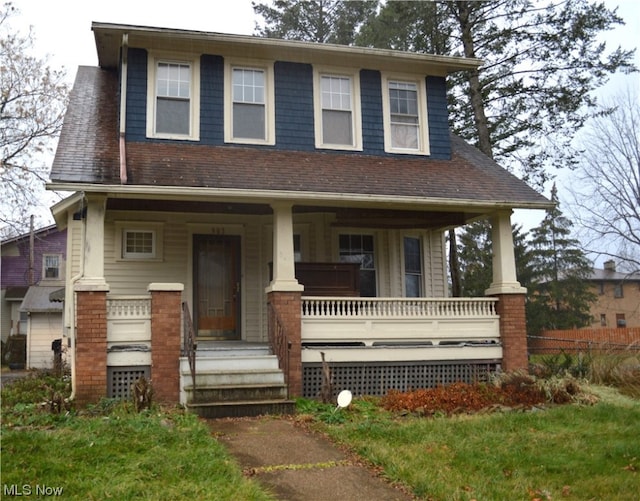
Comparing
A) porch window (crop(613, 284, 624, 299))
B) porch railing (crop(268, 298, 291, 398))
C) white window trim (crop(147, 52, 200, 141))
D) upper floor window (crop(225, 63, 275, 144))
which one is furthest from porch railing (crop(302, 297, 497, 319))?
porch window (crop(613, 284, 624, 299))

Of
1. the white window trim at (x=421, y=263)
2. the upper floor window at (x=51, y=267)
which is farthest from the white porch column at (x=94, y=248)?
the upper floor window at (x=51, y=267)

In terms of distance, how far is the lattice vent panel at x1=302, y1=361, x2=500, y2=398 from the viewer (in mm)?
11062

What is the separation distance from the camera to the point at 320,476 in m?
6.19

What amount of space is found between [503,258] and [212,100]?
6.36 meters

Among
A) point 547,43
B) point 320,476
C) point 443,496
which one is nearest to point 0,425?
point 320,476

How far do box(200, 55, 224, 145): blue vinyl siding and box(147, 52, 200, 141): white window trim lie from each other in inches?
3.7

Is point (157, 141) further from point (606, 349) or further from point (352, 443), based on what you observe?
point (606, 349)

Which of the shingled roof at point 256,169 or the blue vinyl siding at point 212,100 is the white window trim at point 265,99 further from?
the shingled roof at point 256,169

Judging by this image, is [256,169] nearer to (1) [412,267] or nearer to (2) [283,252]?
(2) [283,252]

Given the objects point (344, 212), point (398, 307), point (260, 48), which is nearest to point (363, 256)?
Result: point (344, 212)

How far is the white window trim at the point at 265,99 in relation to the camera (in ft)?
41.4

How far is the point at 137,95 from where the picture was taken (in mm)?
12242

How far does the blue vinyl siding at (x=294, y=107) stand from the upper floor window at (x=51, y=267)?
73.1ft

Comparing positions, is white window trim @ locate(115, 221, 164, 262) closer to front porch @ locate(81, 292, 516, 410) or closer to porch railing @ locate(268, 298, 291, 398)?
front porch @ locate(81, 292, 516, 410)
